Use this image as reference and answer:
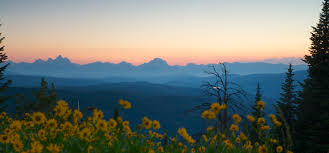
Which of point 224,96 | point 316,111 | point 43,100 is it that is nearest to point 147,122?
point 224,96

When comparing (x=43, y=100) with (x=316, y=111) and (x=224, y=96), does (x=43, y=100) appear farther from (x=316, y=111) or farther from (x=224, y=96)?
(x=316, y=111)

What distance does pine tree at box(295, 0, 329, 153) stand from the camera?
1520 centimetres

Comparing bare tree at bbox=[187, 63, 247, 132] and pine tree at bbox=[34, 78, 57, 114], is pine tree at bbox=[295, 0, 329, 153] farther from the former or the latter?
pine tree at bbox=[34, 78, 57, 114]

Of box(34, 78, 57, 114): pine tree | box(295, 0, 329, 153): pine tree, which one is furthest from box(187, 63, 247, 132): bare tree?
box(34, 78, 57, 114): pine tree

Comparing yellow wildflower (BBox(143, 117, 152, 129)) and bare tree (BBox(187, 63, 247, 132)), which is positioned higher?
yellow wildflower (BBox(143, 117, 152, 129))

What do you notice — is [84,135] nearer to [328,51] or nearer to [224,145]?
[224,145]

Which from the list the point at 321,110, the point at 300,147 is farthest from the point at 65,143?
the point at 321,110

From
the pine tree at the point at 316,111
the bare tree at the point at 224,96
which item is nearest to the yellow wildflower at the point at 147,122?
the bare tree at the point at 224,96

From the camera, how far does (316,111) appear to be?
55.0 feet

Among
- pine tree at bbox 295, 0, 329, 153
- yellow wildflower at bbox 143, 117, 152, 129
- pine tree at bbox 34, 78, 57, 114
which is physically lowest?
pine tree at bbox 34, 78, 57, 114

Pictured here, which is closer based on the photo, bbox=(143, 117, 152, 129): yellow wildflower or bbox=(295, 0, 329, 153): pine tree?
bbox=(143, 117, 152, 129): yellow wildflower

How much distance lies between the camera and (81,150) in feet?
9.71

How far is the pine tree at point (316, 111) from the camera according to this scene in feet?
49.9

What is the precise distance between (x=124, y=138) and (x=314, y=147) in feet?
53.0
